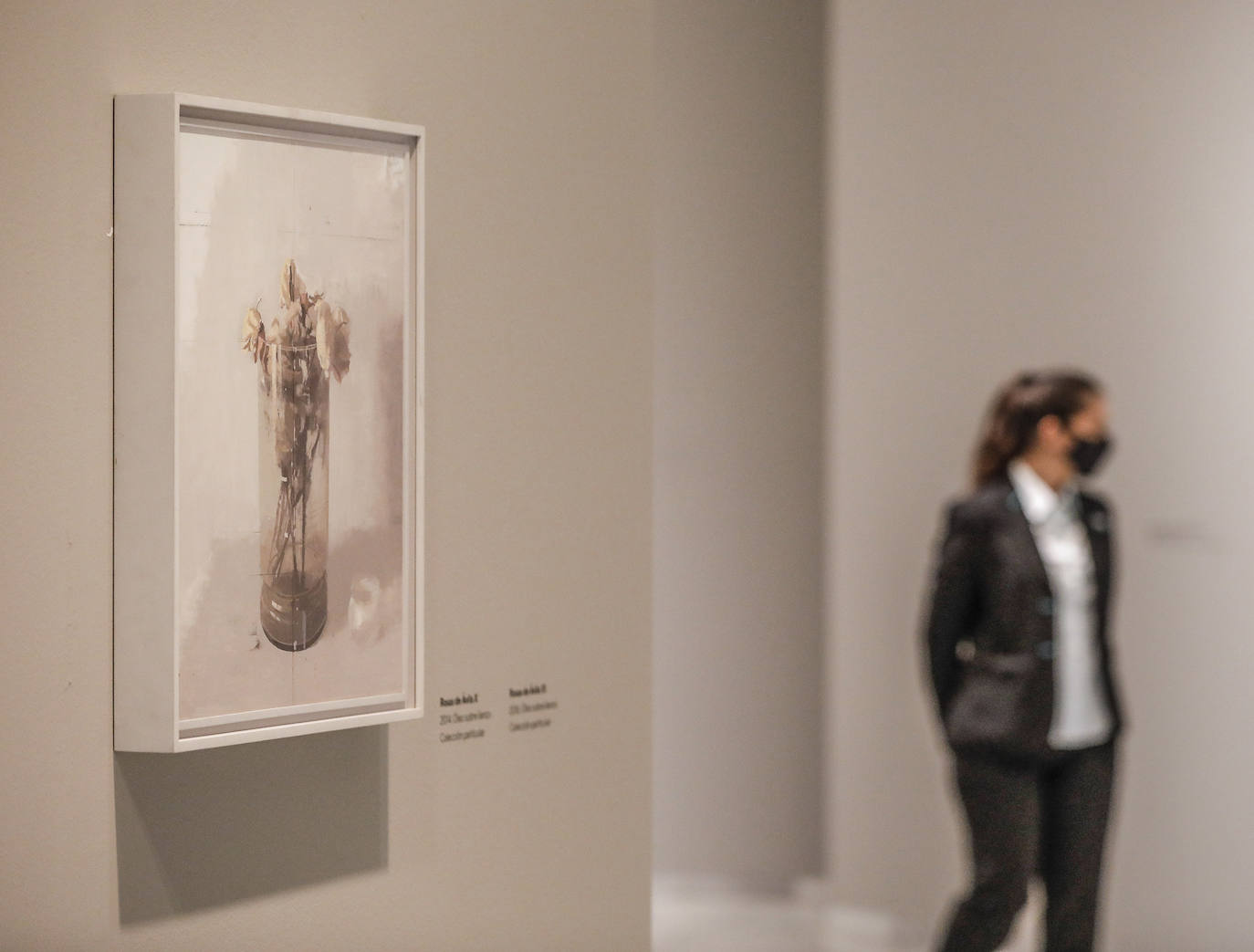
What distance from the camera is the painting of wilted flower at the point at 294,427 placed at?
1292mm

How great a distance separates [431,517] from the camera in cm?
157

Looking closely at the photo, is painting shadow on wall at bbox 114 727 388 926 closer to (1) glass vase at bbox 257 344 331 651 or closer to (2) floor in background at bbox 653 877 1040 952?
(1) glass vase at bbox 257 344 331 651

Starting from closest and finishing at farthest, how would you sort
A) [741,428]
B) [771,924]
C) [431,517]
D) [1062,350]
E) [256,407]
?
1. [256,407]
2. [431,517]
3. [1062,350]
4. [771,924]
5. [741,428]

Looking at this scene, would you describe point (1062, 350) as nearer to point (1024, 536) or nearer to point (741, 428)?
point (1024, 536)

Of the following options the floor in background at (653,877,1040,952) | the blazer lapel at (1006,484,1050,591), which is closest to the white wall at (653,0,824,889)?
the floor in background at (653,877,1040,952)

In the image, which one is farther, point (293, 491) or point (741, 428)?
point (741, 428)

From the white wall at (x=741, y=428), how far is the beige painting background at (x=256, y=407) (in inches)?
114

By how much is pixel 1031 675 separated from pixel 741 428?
148 centimetres

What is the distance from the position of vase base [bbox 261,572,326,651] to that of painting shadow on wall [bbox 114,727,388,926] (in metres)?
0.14

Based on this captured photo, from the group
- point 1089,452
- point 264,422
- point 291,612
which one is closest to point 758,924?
point 1089,452

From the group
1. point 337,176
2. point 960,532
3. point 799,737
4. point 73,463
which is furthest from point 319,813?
point 799,737

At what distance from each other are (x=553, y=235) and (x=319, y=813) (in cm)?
75

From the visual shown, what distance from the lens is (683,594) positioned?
14.2 feet

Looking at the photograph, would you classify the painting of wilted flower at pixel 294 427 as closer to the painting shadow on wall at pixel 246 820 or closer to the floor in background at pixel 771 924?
the painting shadow on wall at pixel 246 820
